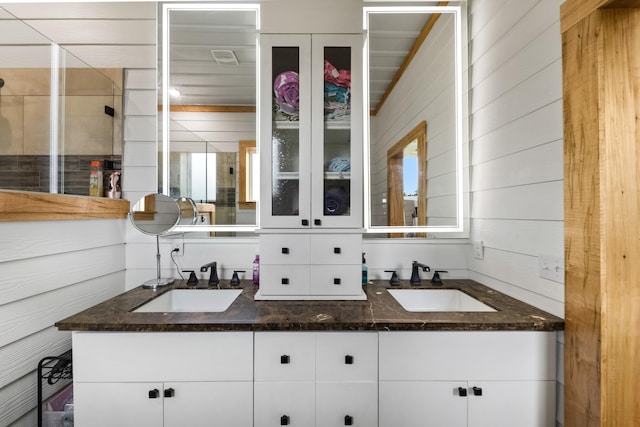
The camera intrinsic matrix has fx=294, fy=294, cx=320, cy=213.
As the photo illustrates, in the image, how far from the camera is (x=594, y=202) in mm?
976

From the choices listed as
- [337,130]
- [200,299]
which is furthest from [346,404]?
[337,130]

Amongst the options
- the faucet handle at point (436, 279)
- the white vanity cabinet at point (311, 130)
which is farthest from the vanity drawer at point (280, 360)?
the faucet handle at point (436, 279)

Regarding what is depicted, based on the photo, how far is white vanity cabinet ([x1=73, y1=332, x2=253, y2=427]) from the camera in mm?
1152

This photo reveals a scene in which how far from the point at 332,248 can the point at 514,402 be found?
0.95 metres

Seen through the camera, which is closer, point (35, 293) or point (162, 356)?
point (162, 356)

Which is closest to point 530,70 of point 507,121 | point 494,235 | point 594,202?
point 507,121

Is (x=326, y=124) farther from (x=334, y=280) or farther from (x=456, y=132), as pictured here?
(x=456, y=132)

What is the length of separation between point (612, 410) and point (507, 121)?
119 centimetres

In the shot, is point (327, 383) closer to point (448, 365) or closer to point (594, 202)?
point (448, 365)

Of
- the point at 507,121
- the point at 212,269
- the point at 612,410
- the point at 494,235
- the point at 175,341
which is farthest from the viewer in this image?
the point at 212,269

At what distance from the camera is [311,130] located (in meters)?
1.45

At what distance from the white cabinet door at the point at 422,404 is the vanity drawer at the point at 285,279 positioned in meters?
0.55

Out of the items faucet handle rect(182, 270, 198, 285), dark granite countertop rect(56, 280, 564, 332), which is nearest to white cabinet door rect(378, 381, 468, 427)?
dark granite countertop rect(56, 280, 564, 332)

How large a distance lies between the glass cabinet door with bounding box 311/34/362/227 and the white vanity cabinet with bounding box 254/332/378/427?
1.81 feet
